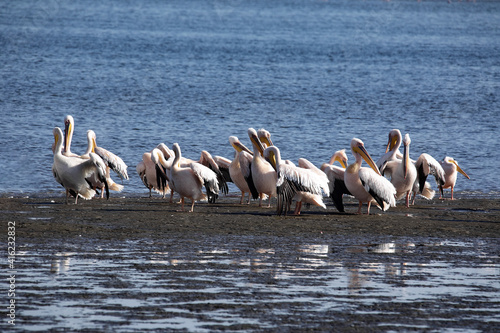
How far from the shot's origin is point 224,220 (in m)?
9.61

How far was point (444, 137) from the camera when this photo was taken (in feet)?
69.3

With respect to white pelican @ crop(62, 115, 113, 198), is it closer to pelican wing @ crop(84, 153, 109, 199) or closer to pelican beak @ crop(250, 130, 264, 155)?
pelican wing @ crop(84, 153, 109, 199)

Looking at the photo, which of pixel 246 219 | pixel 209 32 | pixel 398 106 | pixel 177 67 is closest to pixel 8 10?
pixel 209 32

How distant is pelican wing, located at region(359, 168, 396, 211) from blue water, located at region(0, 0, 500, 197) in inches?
161

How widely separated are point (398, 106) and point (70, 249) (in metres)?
21.9

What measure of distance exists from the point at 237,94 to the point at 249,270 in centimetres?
2349

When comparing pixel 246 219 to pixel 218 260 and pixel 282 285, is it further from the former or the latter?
pixel 282 285

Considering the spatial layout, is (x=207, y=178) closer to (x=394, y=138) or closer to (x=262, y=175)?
(x=262, y=175)

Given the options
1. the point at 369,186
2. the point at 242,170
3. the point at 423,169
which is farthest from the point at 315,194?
the point at 423,169

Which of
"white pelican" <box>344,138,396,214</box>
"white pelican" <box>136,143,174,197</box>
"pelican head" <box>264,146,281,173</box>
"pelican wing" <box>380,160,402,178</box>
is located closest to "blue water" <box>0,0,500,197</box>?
"white pelican" <box>136,143,174,197</box>

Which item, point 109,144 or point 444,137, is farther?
point 444,137

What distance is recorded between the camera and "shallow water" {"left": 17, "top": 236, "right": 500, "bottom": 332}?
5453mm

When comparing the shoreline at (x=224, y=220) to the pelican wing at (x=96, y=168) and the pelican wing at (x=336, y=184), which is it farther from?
the pelican wing at (x=96, y=168)

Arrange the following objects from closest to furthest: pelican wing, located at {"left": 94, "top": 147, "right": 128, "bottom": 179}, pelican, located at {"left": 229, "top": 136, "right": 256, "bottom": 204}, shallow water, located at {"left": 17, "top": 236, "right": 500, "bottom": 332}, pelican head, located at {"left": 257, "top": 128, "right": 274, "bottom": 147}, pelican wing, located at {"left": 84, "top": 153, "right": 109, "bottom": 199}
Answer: shallow water, located at {"left": 17, "top": 236, "right": 500, "bottom": 332}
pelican wing, located at {"left": 84, "top": 153, "right": 109, "bottom": 199}
pelican, located at {"left": 229, "top": 136, "right": 256, "bottom": 204}
pelican head, located at {"left": 257, "top": 128, "right": 274, "bottom": 147}
pelican wing, located at {"left": 94, "top": 147, "right": 128, "bottom": 179}
